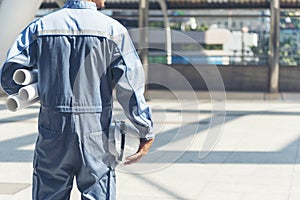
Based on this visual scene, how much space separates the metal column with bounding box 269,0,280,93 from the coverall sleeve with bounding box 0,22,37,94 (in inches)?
645

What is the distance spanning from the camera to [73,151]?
306cm

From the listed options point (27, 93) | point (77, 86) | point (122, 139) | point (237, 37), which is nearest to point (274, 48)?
point (237, 37)

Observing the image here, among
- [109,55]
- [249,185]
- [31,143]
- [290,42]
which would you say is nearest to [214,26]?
[290,42]

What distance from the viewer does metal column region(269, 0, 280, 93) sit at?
18.9 m

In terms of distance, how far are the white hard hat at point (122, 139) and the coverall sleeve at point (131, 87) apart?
65mm

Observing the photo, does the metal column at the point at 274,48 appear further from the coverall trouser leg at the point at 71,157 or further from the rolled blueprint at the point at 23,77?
the rolled blueprint at the point at 23,77

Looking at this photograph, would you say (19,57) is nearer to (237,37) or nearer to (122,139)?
(122,139)

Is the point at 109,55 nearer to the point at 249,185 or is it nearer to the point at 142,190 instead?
the point at 142,190

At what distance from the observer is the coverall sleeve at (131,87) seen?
3057mm

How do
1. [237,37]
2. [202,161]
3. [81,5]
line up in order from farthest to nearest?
[237,37] < [202,161] < [81,5]

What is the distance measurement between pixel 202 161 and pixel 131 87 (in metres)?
5.06

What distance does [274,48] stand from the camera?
19.1 metres

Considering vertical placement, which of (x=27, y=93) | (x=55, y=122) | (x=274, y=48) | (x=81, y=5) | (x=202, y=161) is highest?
(x=81, y=5)

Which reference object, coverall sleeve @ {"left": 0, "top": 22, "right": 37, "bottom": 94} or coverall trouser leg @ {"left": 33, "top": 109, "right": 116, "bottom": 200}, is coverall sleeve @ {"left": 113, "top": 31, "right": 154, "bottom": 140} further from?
coverall sleeve @ {"left": 0, "top": 22, "right": 37, "bottom": 94}
